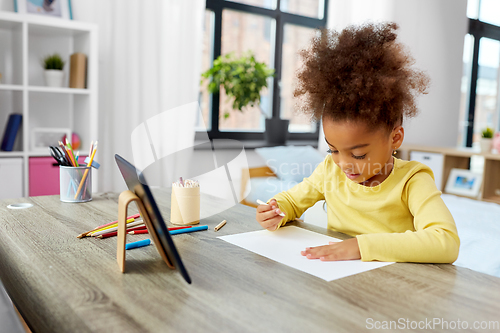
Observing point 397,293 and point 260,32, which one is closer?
point 397,293

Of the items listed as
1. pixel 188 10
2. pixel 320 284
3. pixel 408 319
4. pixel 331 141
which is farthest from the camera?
pixel 188 10

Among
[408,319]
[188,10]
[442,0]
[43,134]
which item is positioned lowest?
[408,319]

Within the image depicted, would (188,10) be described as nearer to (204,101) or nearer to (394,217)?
(204,101)

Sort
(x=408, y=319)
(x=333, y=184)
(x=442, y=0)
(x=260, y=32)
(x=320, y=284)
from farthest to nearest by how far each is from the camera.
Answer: (x=442, y=0), (x=260, y=32), (x=333, y=184), (x=320, y=284), (x=408, y=319)

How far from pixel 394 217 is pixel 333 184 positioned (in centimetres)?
18

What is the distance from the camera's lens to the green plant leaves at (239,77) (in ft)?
10.0

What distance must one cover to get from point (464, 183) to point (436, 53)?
1553mm

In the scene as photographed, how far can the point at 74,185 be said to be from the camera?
1242 millimetres

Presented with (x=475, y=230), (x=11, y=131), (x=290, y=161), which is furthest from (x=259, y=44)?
(x=475, y=230)

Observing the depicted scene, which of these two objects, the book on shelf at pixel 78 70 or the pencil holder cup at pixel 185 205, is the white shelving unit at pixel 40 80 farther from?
the pencil holder cup at pixel 185 205

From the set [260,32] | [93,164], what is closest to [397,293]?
[93,164]

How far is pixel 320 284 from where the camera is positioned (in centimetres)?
66

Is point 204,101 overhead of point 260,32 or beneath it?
beneath

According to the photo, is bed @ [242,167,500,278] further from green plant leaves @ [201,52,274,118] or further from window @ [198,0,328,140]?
window @ [198,0,328,140]
